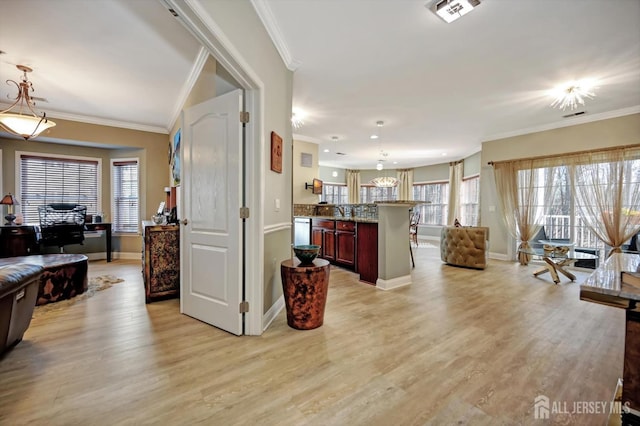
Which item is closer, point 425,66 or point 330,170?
point 425,66

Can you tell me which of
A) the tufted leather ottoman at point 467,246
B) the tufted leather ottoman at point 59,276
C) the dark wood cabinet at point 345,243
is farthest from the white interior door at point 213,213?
the tufted leather ottoman at point 467,246

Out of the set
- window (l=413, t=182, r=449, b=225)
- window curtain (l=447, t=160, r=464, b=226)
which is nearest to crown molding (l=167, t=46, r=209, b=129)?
window (l=413, t=182, r=449, b=225)

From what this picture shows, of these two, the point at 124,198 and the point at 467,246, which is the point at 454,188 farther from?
the point at 124,198

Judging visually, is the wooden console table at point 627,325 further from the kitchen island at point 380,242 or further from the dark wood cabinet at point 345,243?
the dark wood cabinet at point 345,243

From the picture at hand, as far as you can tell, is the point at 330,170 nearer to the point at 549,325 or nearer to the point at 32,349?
the point at 549,325

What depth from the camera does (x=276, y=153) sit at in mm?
2682

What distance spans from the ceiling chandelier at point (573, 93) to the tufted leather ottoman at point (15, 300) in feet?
20.0

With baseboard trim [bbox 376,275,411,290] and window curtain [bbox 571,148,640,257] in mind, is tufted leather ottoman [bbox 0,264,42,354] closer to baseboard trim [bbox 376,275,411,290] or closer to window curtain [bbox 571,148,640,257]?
baseboard trim [bbox 376,275,411,290]

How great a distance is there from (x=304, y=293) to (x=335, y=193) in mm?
8752

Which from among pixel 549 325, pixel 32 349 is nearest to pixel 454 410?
pixel 549 325

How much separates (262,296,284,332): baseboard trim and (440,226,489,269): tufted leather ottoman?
3726 mm

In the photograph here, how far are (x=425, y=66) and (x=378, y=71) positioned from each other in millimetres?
542

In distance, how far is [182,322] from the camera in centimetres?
262

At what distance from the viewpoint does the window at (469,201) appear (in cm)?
806
